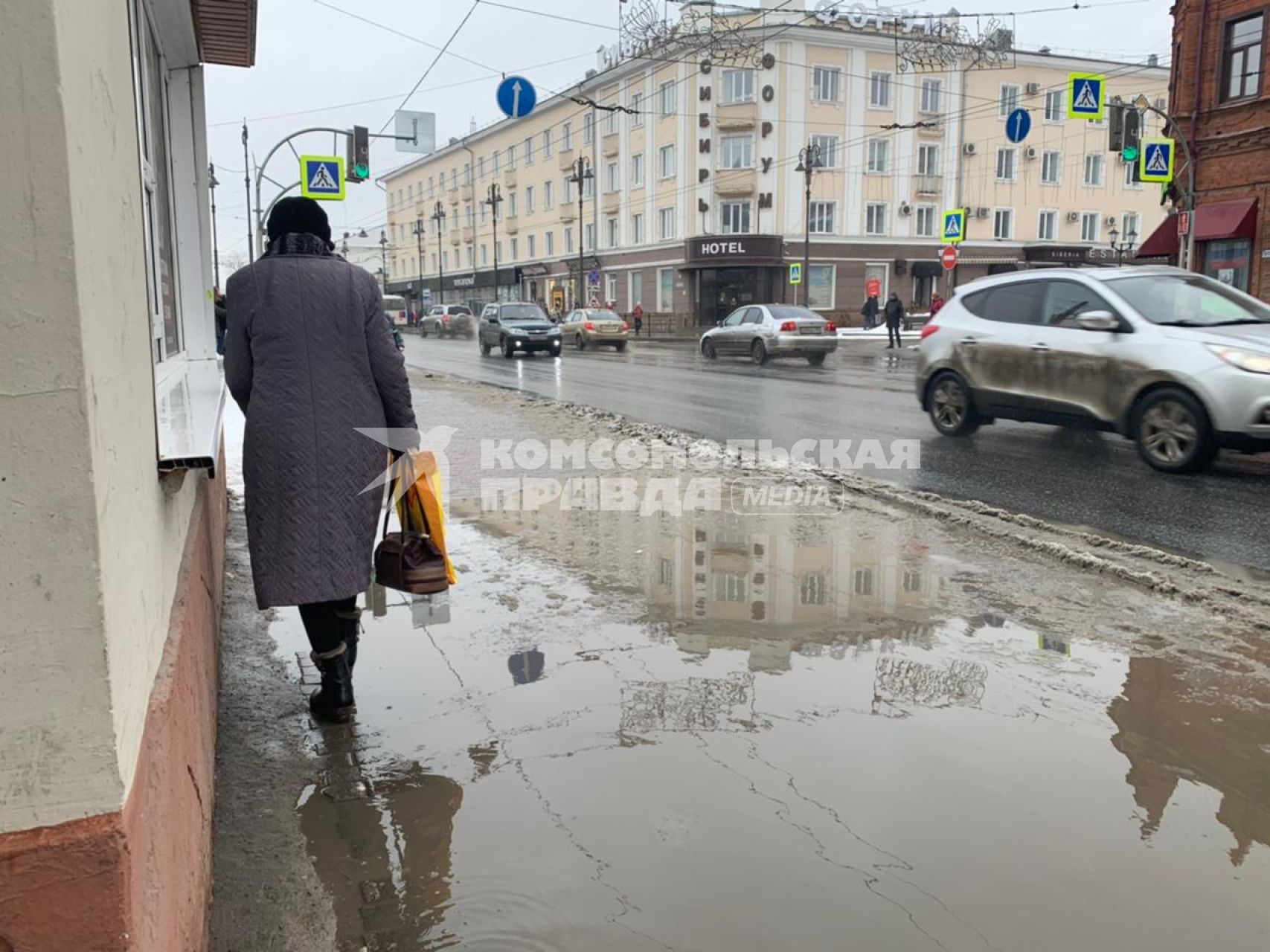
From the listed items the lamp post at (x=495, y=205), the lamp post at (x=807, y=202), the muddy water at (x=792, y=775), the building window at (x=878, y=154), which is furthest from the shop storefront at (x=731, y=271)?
the muddy water at (x=792, y=775)

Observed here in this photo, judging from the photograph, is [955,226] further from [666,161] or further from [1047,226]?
[1047,226]

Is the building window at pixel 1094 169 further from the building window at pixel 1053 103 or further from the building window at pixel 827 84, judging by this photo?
the building window at pixel 827 84

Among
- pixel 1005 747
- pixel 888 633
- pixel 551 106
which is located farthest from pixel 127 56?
pixel 551 106

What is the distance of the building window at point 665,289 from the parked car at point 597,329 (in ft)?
50.6

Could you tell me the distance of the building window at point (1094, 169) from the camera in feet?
171

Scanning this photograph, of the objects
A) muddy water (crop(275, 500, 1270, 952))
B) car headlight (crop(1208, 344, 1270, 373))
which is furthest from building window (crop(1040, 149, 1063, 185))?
muddy water (crop(275, 500, 1270, 952))

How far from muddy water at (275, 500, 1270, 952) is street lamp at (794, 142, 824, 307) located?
131 ft

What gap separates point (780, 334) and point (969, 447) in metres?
14.2

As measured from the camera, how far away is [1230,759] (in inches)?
132

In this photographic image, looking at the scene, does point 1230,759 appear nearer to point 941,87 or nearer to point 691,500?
point 691,500

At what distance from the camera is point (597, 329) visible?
33.8 m

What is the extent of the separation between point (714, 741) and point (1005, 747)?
3.22ft

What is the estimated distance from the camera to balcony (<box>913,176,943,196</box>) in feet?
161

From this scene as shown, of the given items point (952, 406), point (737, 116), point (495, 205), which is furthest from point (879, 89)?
point (952, 406)
